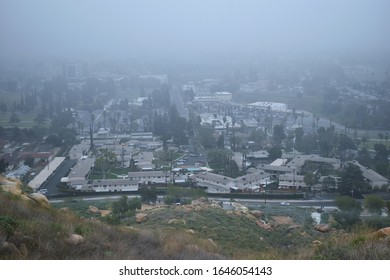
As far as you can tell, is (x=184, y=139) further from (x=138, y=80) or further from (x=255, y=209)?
(x=138, y=80)

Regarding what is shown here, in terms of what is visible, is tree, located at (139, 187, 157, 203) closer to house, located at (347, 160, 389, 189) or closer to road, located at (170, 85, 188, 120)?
house, located at (347, 160, 389, 189)

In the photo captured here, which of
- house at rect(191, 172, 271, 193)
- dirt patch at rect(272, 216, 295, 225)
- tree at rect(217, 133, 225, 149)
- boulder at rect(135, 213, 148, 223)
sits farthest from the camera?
tree at rect(217, 133, 225, 149)

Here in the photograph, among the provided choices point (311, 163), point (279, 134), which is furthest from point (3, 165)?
point (279, 134)

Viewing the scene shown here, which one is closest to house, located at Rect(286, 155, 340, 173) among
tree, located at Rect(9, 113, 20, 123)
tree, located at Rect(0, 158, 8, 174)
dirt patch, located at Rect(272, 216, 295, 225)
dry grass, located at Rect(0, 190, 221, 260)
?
dirt patch, located at Rect(272, 216, 295, 225)

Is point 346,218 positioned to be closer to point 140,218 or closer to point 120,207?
point 140,218

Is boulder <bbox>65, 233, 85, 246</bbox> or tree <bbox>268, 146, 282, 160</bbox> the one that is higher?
boulder <bbox>65, 233, 85, 246</bbox>
